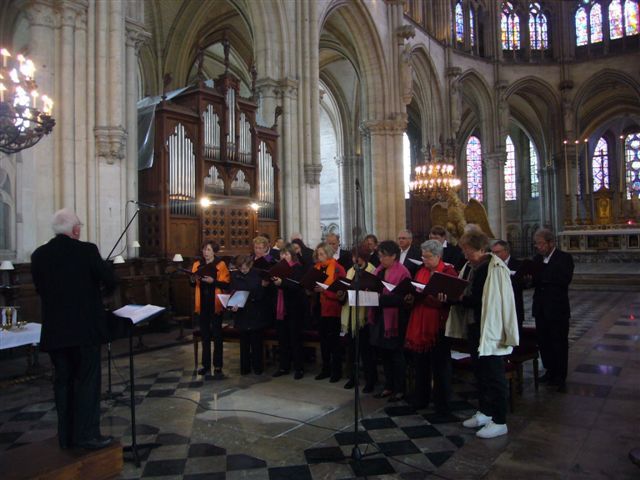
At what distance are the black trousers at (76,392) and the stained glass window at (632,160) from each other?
34.7 metres

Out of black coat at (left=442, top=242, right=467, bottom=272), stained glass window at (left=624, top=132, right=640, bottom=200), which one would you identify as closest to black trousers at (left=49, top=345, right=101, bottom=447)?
black coat at (left=442, top=242, right=467, bottom=272)

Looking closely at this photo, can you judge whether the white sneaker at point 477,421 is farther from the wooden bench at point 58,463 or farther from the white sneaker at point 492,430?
the wooden bench at point 58,463

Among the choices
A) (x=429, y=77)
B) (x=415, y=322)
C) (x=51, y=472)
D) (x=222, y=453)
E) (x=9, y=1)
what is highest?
(x=429, y=77)

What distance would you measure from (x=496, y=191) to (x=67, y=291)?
82.2 ft

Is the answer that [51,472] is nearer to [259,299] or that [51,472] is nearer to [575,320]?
[259,299]

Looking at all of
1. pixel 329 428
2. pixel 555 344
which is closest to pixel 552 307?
pixel 555 344

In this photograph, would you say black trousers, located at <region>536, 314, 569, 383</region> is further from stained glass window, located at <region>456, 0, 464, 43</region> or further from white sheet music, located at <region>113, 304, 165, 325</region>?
stained glass window, located at <region>456, 0, 464, 43</region>

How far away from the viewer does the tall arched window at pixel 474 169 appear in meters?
34.1

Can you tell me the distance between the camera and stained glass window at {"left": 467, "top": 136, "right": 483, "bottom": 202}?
112ft

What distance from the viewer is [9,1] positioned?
10844 mm

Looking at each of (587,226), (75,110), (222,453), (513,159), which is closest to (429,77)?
(587,226)

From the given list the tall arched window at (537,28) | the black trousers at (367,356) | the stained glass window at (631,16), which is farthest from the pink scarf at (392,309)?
the stained glass window at (631,16)

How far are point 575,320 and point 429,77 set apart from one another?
50.7 ft

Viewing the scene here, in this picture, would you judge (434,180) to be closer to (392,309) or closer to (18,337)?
(392,309)
